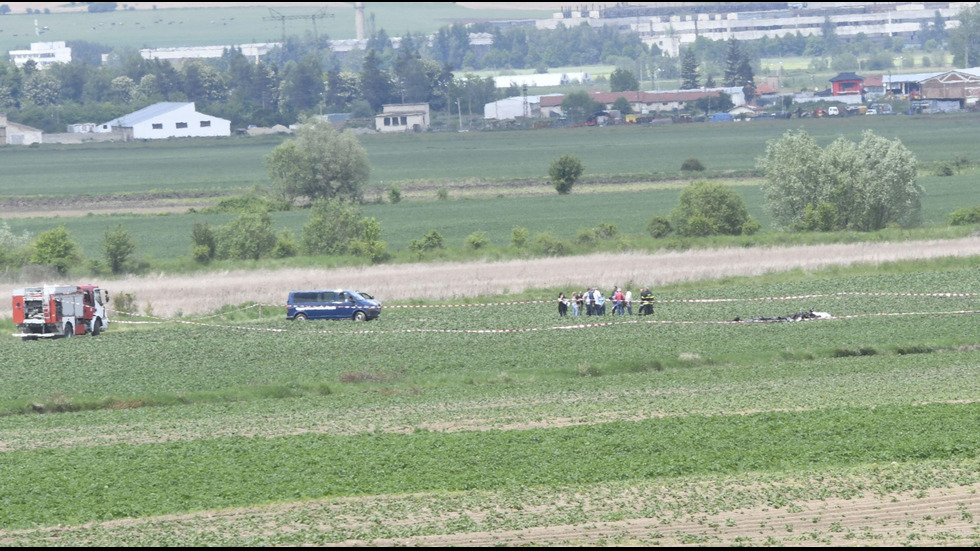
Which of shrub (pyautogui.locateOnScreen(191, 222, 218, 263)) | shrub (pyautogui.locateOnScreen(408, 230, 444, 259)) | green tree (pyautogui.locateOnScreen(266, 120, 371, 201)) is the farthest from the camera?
green tree (pyautogui.locateOnScreen(266, 120, 371, 201))

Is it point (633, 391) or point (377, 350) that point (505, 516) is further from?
point (377, 350)

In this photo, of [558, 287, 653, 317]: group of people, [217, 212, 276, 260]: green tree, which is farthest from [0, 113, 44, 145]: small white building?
[558, 287, 653, 317]: group of people

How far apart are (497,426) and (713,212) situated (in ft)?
145

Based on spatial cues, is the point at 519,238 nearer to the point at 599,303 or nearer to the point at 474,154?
the point at 599,303

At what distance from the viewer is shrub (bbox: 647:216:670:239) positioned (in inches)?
2827

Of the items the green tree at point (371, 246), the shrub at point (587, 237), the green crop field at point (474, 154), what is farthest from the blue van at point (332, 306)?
the green crop field at point (474, 154)

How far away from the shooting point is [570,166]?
108 metres

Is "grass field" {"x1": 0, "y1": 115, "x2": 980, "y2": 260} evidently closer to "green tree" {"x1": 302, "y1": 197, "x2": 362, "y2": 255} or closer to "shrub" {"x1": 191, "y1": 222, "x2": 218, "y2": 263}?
"shrub" {"x1": 191, "y1": 222, "x2": 218, "y2": 263}

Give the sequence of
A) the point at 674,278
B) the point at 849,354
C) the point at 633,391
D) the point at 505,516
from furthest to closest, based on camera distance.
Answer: the point at 674,278 < the point at 849,354 < the point at 633,391 < the point at 505,516

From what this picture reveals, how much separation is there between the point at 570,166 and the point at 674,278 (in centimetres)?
5224

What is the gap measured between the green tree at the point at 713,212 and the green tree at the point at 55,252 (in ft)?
106

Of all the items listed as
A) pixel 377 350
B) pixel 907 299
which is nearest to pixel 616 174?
pixel 907 299

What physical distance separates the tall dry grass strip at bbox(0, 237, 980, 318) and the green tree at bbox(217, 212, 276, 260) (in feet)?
15.4

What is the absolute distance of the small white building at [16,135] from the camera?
7534 inches
